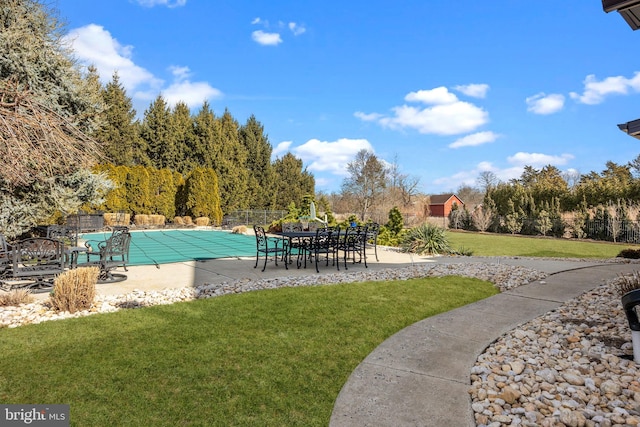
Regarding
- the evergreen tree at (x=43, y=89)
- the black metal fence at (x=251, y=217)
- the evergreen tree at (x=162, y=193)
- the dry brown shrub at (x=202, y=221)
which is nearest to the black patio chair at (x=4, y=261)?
the evergreen tree at (x=43, y=89)

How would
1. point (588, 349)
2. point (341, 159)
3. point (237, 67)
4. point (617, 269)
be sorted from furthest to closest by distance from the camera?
point (341, 159) < point (237, 67) < point (617, 269) < point (588, 349)

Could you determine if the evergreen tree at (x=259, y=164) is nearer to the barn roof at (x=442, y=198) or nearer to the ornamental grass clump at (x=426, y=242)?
the ornamental grass clump at (x=426, y=242)

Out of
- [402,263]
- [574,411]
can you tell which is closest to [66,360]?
[574,411]

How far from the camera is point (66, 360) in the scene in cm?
317

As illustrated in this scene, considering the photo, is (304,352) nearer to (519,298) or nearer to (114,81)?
(519,298)

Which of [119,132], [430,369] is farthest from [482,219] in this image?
[119,132]

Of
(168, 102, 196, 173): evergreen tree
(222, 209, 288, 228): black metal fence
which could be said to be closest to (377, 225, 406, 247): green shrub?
(222, 209, 288, 228): black metal fence

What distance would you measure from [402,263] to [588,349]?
621cm

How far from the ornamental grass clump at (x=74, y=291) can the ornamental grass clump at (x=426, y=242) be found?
9768mm

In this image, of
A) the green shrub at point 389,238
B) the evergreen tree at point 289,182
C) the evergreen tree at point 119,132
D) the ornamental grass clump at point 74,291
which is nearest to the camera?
the ornamental grass clump at point 74,291

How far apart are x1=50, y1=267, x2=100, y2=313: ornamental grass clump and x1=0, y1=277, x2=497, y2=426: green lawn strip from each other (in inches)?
20.7

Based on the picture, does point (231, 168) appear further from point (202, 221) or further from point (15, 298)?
point (15, 298)

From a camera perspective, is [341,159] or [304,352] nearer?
[304,352]

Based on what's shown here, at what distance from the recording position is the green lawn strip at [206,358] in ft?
7.98
